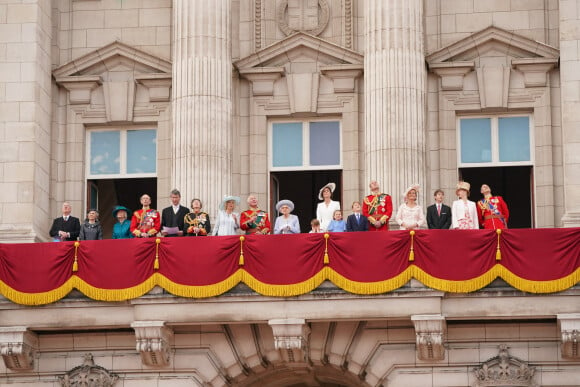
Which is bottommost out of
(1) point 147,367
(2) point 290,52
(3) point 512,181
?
(1) point 147,367

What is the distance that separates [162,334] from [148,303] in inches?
34.2

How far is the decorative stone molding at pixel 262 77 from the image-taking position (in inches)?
2053

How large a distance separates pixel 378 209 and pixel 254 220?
129 inches

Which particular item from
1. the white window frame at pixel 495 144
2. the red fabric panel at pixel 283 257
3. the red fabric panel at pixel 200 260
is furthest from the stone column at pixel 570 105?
the red fabric panel at pixel 200 260

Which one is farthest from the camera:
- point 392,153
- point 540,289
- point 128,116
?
point 128,116

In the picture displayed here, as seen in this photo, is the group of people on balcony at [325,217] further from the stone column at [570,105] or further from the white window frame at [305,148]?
the white window frame at [305,148]

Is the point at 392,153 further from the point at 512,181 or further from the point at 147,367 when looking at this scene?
the point at 147,367

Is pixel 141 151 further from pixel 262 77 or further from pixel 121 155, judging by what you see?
pixel 262 77

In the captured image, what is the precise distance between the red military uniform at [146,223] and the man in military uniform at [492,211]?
27.9 ft

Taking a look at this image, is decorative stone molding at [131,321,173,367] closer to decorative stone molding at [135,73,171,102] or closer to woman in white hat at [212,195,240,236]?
woman in white hat at [212,195,240,236]

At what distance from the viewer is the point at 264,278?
46.1 metres

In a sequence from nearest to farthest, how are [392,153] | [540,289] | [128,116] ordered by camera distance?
[540,289] < [392,153] < [128,116]

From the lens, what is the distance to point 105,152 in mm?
53125

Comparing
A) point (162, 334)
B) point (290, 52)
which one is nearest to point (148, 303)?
point (162, 334)
